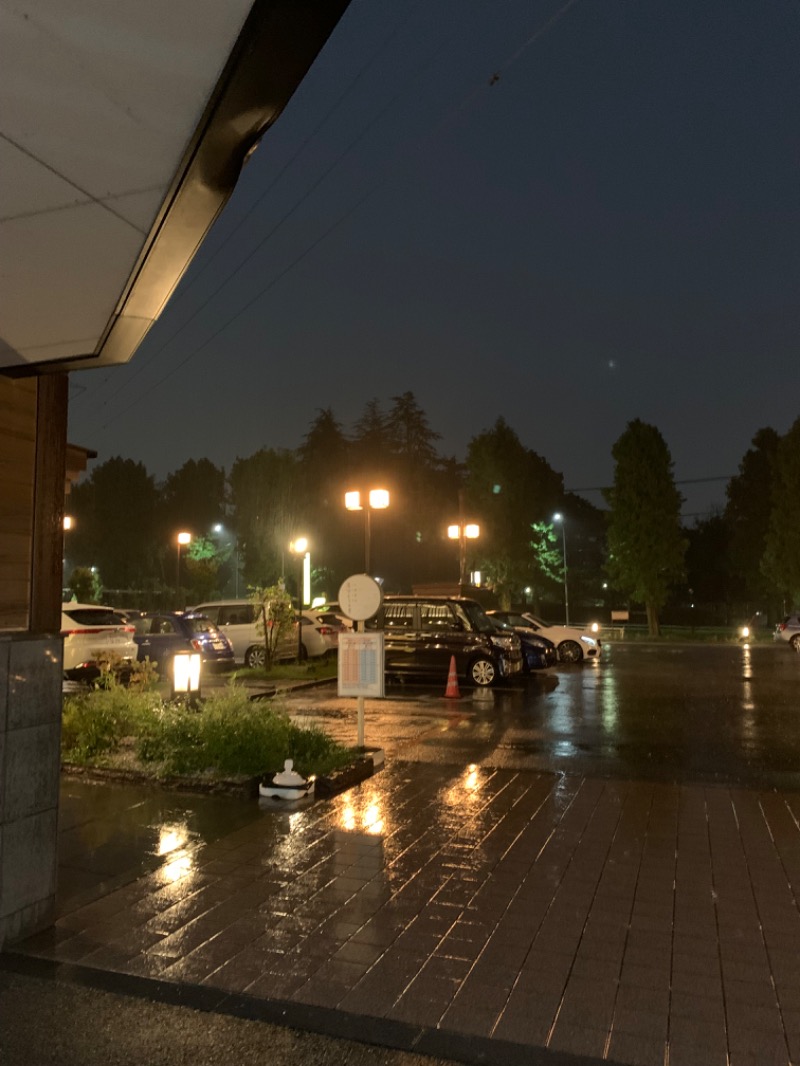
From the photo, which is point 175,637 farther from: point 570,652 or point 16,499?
point 16,499

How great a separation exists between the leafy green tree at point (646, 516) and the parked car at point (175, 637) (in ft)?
107

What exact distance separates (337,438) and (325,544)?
9260mm

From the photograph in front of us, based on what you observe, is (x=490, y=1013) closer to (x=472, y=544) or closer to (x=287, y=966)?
(x=287, y=966)

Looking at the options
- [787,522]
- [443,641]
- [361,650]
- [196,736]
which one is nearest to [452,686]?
[443,641]

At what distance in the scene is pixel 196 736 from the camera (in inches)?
368

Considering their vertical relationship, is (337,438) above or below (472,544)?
above

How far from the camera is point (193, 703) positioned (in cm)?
1010

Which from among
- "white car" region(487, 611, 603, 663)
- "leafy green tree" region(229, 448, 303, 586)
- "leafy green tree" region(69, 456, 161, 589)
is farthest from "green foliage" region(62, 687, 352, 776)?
"leafy green tree" region(69, 456, 161, 589)

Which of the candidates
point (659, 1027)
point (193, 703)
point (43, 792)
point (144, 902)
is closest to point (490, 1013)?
point (659, 1027)

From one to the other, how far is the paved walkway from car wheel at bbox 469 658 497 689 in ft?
37.2

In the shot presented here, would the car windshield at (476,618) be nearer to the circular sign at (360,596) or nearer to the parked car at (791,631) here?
the circular sign at (360,596)

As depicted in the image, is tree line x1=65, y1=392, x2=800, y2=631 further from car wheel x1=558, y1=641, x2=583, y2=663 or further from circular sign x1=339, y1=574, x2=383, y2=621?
circular sign x1=339, y1=574, x2=383, y2=621

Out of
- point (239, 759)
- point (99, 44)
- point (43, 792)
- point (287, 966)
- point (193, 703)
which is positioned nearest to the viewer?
point (99, 44)

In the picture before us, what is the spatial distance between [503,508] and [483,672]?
31.1 meters
